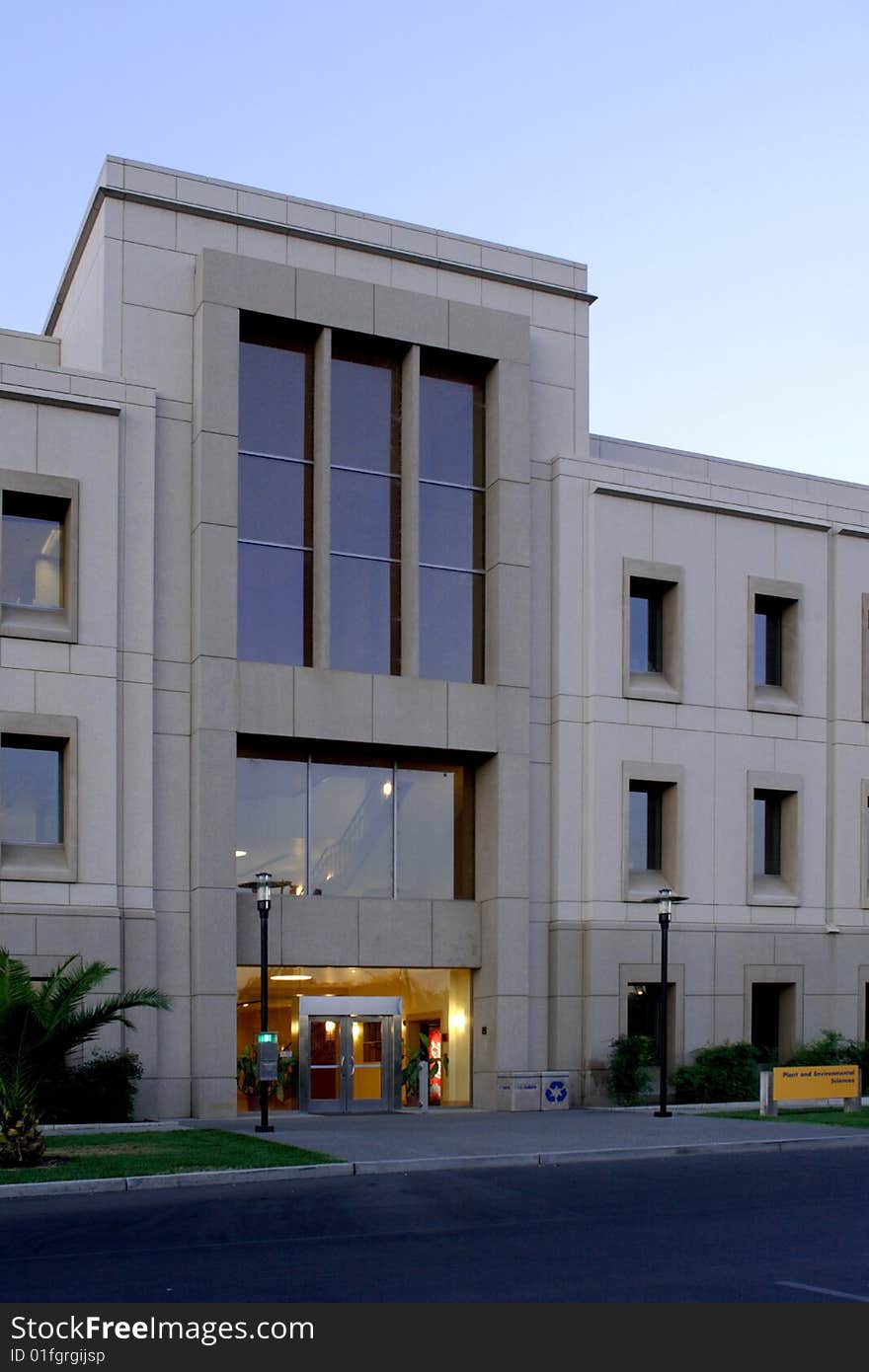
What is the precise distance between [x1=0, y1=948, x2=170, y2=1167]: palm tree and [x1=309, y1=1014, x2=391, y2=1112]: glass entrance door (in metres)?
10.1

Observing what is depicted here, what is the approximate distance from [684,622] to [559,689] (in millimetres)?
3416

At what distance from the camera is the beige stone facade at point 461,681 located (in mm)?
29344

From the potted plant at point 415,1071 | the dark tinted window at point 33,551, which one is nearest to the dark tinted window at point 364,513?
the dark tinted window at point 33,551

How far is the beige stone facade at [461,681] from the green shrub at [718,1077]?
2.38 feet

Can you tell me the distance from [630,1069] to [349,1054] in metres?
5.55

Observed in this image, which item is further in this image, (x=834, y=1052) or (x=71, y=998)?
(x=834, y=1052)

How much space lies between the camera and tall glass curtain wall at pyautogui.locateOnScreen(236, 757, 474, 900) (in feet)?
103

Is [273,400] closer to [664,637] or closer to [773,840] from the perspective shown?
[664,637]

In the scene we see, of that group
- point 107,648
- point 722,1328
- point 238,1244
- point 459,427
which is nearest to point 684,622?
point 459,427

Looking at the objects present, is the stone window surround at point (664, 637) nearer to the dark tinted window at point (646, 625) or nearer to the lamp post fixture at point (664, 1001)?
the dark tinted window at point (646, 625)

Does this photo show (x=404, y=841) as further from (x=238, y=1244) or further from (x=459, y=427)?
(x=238, y=1244)

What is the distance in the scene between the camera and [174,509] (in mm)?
30781

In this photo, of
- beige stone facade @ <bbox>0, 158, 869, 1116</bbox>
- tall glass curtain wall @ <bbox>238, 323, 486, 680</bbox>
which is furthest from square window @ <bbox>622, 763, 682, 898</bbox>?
tall glass curtain wall @ <bbox>238, 323, 486, 680</bbox>

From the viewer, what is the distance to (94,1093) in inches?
1067
